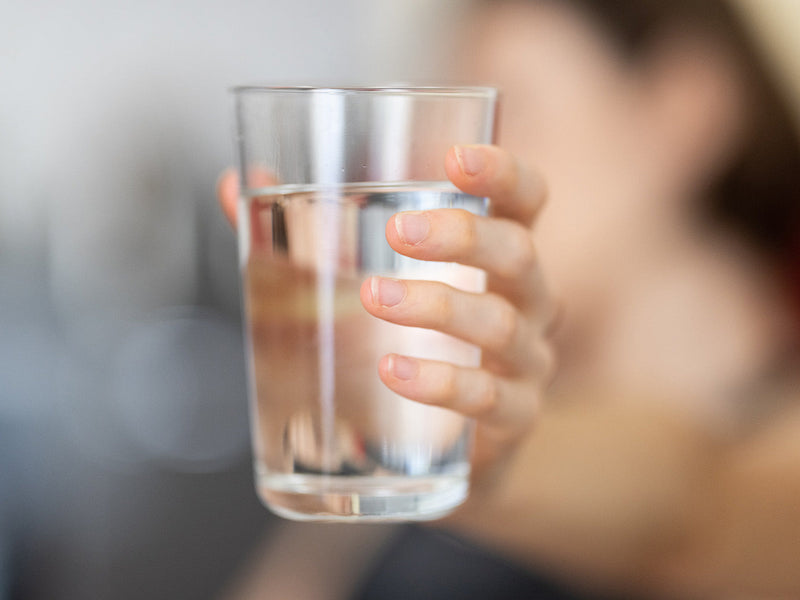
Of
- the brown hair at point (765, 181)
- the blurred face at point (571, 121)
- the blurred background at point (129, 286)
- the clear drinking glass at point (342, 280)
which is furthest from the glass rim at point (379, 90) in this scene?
the blurred background at point (129, 286)

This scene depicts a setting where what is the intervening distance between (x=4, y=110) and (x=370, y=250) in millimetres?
1970

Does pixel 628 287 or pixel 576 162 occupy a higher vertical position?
pixel 576 162

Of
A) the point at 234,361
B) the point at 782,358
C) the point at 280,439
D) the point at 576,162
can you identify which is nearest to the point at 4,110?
the point at 234,361

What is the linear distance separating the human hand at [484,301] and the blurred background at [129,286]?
4.55 ft

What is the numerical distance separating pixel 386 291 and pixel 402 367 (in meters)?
0.04

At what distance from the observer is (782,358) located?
5.15 ft

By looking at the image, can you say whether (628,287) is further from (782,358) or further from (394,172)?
(394,172)

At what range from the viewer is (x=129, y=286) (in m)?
2.30

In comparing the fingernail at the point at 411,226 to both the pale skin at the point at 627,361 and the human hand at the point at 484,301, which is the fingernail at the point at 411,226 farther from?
the pale skin at the point at 627,361

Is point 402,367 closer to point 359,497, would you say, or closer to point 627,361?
point 359,497

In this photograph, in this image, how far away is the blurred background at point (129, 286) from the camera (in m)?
1.92

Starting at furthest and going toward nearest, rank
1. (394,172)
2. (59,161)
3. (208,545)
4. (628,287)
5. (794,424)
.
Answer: (59,161) → (208,545) → (628,287) → (794,424) → (394,172)

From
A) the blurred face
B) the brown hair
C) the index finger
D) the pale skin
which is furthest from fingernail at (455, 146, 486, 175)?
the brown hair

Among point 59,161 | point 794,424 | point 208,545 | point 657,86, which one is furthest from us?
point 59,161
